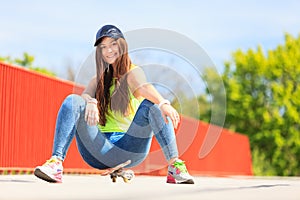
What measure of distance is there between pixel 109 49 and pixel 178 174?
1104 mm

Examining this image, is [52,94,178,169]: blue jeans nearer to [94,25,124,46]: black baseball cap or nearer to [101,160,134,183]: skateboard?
[101,160,134,183]: skateboard

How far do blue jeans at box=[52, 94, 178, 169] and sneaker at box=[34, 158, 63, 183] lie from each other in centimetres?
5

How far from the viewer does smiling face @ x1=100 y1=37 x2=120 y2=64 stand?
14.1 feet

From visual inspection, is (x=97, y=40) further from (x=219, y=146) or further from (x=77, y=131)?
(x=219, y=146)

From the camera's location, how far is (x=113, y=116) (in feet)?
14.7

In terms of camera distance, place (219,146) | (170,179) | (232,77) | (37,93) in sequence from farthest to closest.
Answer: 1. (232,77)
2. (219,146)
3. (37,93)
4. (170,179)

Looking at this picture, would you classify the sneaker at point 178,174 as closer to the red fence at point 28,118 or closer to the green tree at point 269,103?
the red fence at point 28,118

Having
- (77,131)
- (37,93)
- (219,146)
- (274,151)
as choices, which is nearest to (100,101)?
(77,131)

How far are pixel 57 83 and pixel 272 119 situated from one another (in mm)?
26244

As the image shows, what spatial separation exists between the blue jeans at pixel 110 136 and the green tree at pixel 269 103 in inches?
1195

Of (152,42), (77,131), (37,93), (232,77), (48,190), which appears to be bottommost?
(48,190)

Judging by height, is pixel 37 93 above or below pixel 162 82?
above

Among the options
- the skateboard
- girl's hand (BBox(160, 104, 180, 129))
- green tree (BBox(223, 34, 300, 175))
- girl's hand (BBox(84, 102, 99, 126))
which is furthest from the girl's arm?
green tree (BBox(223, 34, 300, 175))

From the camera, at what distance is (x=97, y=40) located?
4312 millimetres
